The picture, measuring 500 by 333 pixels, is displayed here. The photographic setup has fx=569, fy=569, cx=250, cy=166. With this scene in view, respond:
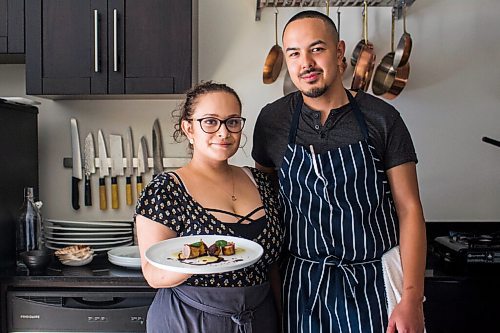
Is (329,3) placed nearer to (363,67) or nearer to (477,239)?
(363,67)

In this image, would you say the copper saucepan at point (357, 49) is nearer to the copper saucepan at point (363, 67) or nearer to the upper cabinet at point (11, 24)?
the copper saucepan at point (363, 67)

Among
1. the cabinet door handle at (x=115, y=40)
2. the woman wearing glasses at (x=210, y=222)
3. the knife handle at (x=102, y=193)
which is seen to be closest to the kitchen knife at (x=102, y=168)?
the knife handle at (x=102, y=193)

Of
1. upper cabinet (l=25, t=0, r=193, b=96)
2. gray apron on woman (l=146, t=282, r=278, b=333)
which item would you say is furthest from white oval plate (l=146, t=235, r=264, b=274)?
upper cabinet (l=25, t=0, r=193, b=96)

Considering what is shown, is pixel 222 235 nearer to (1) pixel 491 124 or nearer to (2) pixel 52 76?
(2) pixel 52 76

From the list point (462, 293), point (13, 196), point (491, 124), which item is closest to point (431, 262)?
point (462, 293)

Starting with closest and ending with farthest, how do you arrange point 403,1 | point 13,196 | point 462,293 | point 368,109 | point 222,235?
point 222,235, point 368,109, point 462,293, point 13,196, point 403,1

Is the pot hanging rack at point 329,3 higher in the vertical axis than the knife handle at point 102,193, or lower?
higher

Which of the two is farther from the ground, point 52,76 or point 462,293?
point 52,76

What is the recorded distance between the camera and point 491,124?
7.88ft

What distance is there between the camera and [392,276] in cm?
143

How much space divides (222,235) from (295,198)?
24cm

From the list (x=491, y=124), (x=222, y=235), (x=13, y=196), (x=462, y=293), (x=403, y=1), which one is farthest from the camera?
(x=491, y=124)

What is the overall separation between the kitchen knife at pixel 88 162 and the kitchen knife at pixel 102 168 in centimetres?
3

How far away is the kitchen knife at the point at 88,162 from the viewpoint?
2.42 m
